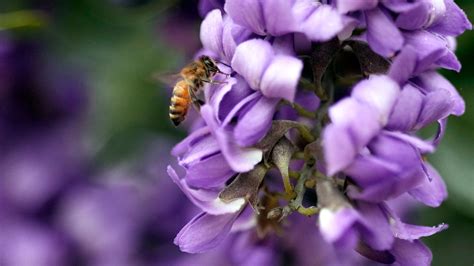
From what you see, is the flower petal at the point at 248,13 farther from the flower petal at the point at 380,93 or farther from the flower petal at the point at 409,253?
the flower petal at the point at 409,253

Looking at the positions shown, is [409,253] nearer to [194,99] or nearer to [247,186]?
[247,186]

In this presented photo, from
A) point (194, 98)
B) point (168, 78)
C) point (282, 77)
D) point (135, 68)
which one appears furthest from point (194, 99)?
point (135, 68)

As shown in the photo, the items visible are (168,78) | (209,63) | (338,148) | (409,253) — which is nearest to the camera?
(338,148)

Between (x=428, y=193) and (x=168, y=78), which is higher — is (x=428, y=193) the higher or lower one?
the lower one

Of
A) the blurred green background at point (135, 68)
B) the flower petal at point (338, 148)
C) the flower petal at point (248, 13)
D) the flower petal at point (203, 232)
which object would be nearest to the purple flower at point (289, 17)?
the flower petal at point (248, 13)

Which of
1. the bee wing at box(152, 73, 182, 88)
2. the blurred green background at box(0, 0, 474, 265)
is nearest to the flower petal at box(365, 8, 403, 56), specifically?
the bee wing at box(152, 73, 182, 88)

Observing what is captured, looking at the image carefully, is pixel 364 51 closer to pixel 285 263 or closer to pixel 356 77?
pixel 356 77

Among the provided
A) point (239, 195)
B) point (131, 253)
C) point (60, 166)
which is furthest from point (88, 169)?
point (239, 195)
